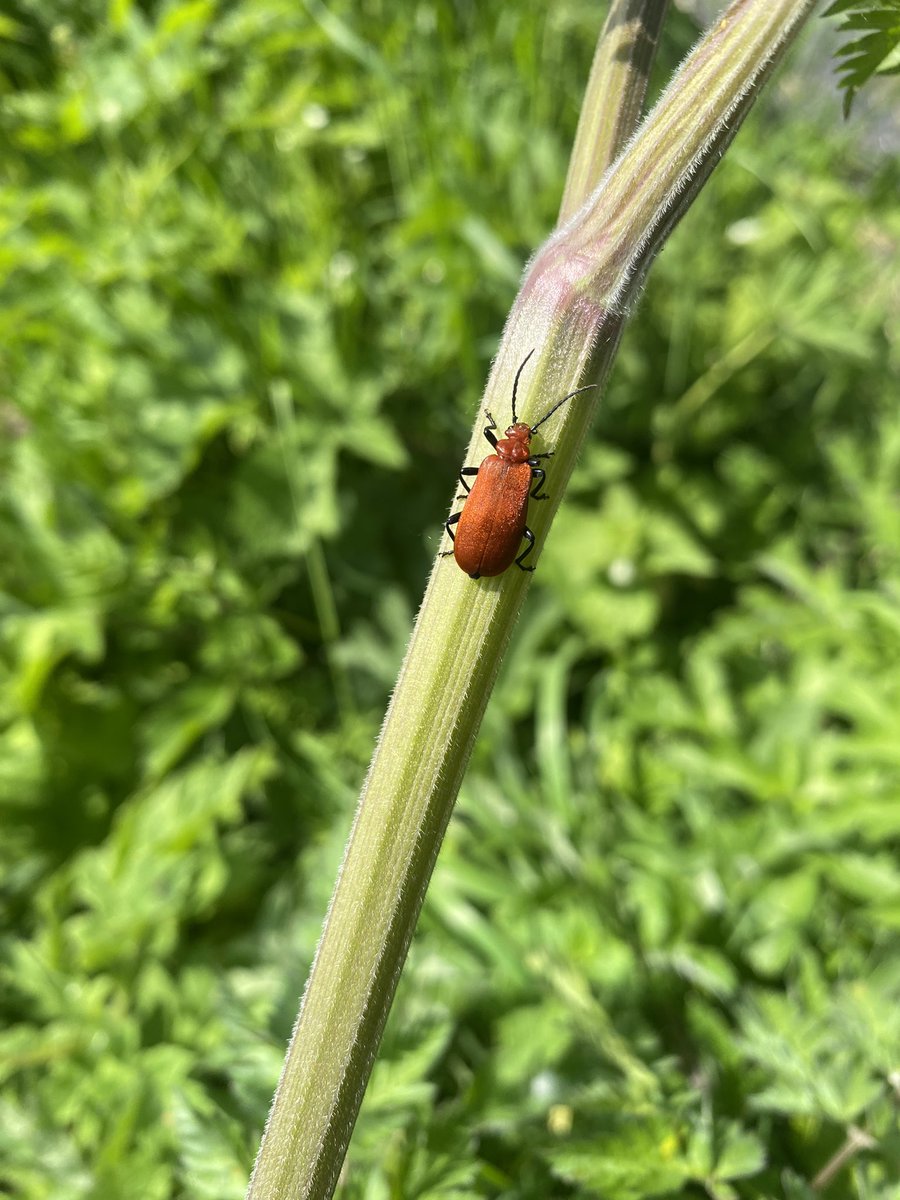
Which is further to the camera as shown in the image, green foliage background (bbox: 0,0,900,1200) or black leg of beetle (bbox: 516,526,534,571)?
green foliage background (bbox: 0,0,900,1200)

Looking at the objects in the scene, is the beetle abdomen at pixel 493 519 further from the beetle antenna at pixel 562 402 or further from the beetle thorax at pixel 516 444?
the beetle antenna at pixel 562 402

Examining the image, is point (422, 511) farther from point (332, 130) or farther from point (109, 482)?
point (332, 130)

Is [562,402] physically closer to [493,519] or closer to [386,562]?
[493,519]

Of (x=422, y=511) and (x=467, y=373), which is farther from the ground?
(x=467, y=373)

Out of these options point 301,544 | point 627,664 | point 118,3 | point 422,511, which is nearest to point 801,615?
point 627,664

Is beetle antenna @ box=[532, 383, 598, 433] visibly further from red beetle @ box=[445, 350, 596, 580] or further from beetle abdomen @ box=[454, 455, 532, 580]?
beetle abdomen @ box=[454, 455, 532, 580]

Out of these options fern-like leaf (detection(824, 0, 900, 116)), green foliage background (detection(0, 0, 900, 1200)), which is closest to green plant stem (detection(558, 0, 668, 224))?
fern-like leaf (detection(824, 0, 900, 116))

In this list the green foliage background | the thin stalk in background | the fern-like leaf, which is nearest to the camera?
the thin stalk in background
